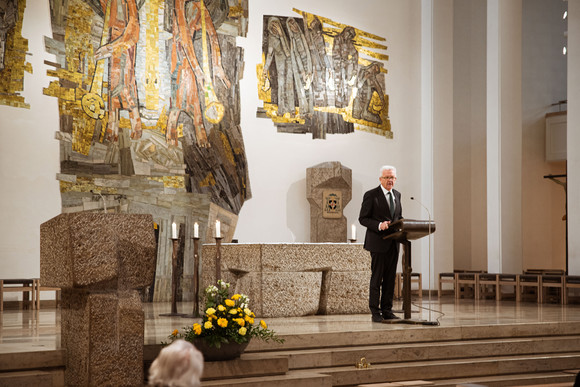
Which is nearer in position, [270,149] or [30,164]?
[30,164]

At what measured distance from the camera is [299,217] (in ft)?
46.8

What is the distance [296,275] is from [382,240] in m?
1.45

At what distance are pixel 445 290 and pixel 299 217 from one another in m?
3.64

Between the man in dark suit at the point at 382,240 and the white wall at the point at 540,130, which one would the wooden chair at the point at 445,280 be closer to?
the white wall at the point at 540,130

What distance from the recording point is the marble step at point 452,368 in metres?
6.61

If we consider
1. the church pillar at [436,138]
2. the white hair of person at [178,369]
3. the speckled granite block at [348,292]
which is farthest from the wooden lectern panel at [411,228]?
the church pillar at [436,138]

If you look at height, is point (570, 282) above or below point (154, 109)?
below

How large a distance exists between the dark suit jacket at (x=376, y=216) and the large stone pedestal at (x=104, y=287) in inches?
124

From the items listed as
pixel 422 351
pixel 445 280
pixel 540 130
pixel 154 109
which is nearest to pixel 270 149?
pixel 154 109

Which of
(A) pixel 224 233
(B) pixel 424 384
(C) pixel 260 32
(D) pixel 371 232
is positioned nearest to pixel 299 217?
(A) pixel 224 233

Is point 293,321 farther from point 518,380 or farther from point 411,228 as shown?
point 518,380

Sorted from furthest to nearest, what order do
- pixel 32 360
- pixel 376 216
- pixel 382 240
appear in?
pixel 376 216 → pixel 382 240 → pixel 32 360

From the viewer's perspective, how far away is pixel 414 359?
7.15 m

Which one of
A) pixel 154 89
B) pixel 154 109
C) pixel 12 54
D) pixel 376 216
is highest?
pixel 12 54
